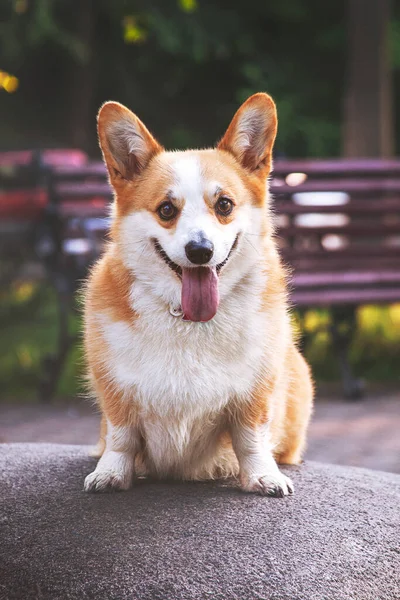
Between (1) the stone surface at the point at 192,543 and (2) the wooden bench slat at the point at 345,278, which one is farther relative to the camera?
(2) the wooden bench slat at the point at 345,278

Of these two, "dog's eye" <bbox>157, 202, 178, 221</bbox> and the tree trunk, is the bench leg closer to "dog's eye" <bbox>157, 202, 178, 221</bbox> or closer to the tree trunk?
the tree trunk

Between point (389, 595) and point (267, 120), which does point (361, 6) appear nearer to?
point (267, 120)

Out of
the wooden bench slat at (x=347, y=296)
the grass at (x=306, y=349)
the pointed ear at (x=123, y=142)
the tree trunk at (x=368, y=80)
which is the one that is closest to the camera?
the pointed ear at (x=123, y=142)

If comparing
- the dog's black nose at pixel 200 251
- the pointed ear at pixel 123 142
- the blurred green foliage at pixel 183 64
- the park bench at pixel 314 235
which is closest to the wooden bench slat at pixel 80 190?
the park bench at pixel 314 235

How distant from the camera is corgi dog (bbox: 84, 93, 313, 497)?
2523mm

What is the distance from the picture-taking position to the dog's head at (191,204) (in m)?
2.47

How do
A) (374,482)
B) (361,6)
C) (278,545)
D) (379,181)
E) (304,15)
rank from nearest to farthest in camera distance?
(278,545) < (374,482) < (379,181) < (361,6) < (304,15)

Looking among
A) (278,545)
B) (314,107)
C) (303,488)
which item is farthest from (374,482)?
(314,107)

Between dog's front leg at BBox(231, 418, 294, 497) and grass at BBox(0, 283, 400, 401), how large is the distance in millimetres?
3314

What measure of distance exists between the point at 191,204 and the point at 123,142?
396mm

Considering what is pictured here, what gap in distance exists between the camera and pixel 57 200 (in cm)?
654

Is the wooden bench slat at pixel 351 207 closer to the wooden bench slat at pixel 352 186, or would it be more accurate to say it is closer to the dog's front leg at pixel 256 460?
the wooden bench slat at pixel 352 186

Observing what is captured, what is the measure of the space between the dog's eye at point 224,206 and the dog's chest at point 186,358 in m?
0.28

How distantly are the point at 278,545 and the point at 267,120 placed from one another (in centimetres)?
132
